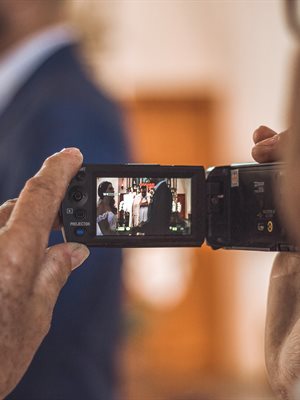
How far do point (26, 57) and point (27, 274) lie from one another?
0.62 metres

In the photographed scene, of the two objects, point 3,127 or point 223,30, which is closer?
point 3,127

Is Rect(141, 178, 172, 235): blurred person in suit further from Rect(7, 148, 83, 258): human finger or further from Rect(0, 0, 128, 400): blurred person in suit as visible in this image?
Rect(0, 0, 128, 400): blurred person in suit

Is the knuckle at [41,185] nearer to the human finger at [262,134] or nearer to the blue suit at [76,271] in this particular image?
the human finger at [262,134]

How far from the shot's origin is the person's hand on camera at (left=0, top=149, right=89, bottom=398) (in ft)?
1.94

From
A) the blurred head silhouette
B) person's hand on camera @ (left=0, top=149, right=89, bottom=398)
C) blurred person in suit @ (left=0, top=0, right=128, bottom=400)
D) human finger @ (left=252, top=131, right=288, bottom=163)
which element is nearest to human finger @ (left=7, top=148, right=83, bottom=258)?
person's hand on camera @ (left=0, top=149, right=89, bottom=398)

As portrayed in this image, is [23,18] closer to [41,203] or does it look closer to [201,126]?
[41,203]

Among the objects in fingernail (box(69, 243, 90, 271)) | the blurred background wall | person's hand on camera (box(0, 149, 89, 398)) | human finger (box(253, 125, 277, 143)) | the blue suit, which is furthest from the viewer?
the blurred background wall

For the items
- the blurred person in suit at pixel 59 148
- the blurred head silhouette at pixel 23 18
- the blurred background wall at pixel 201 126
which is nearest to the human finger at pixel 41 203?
the blurred person in suit at pixel 59 148

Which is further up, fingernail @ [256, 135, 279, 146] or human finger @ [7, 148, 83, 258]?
fingernail @ [256, 135, 279, 146]

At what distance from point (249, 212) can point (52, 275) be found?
0.27 metres

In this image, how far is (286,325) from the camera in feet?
2.71

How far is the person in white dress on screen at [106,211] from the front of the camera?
792 millimetres

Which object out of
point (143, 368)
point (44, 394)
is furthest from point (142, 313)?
point (44, 394)

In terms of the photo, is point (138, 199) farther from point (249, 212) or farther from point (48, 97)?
point (48, 97)
